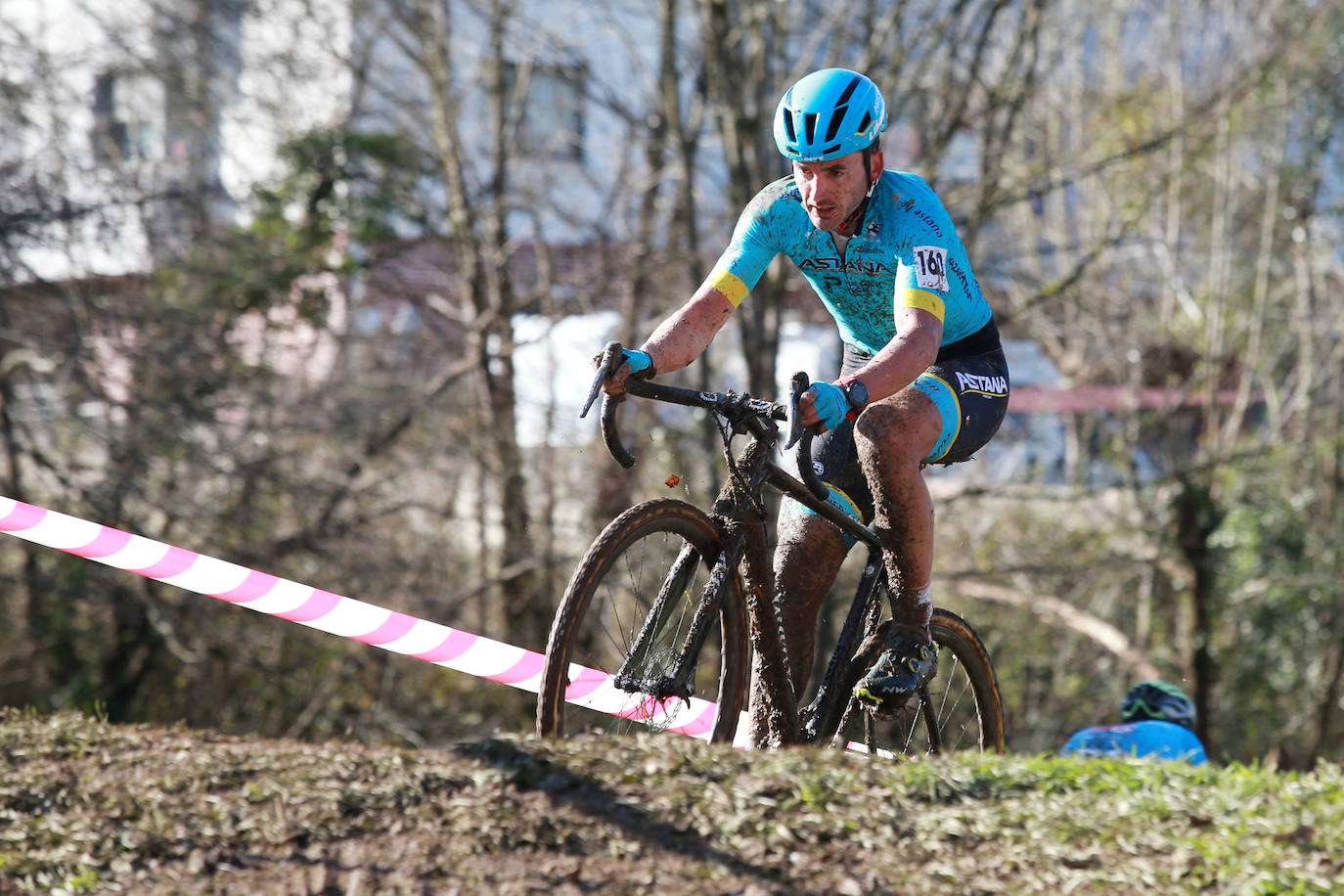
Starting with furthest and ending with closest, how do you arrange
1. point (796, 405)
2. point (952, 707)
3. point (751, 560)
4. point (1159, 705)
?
point (1159, 705) < point (952, 707) < point (751, 560) < point (796, 405)

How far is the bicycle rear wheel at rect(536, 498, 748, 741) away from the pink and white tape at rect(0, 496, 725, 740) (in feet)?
1.80

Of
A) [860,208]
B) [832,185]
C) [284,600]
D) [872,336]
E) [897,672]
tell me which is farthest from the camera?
[284,600]

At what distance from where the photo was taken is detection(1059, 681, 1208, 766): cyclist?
569 cm

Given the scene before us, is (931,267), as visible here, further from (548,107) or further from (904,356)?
(548,107)

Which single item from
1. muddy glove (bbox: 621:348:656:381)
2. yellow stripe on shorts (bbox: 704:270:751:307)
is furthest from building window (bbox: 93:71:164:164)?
muddy glove (bbox: 621:348:656:381)

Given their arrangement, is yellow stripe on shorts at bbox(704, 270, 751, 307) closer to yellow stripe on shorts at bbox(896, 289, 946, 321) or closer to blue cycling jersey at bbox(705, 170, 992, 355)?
blue cycling jersey at bbox(705, 170, 992, 355)

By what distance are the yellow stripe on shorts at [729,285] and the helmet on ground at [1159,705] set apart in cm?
312

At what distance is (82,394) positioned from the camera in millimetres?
11062

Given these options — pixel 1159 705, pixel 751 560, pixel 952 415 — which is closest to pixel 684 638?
pixel 751 560

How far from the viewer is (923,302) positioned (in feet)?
13.6

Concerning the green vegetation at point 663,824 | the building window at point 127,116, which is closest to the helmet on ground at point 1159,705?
the green vegetation at point 663,824

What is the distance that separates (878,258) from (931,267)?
0.22 m

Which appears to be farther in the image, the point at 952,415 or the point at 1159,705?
the point at 1159,705

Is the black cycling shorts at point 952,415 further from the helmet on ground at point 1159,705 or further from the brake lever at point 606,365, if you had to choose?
the helmet on ground at point 1159,705
